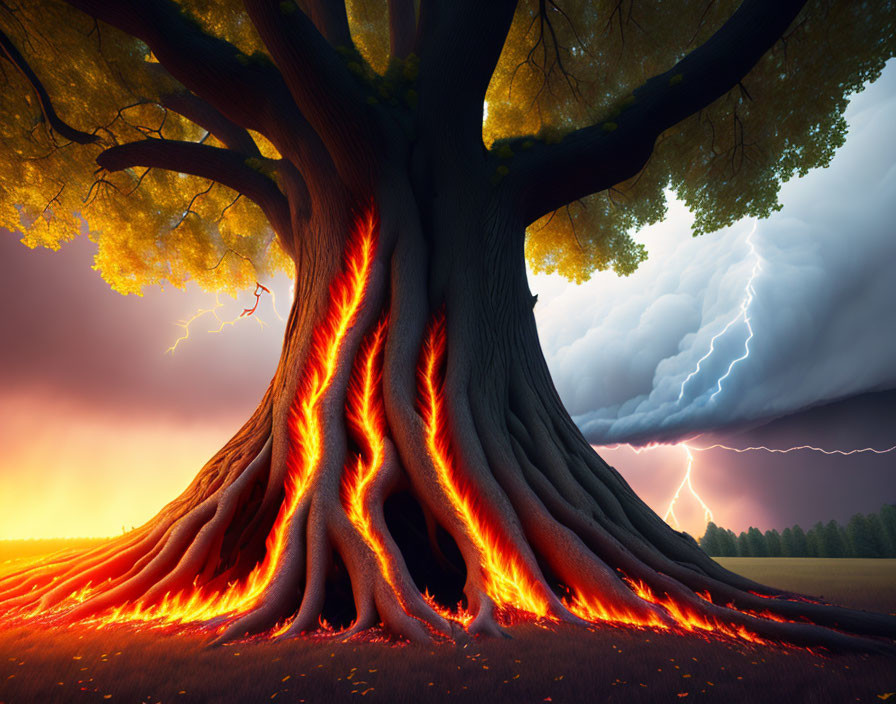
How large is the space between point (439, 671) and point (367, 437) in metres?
2.37

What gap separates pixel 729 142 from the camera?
812 cm

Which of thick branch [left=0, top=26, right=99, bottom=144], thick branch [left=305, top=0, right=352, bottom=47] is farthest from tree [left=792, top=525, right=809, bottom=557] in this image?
thick branch [left=0, top=26, right=99, bottom=144]

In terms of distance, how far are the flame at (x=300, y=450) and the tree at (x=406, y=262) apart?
0.10 feet

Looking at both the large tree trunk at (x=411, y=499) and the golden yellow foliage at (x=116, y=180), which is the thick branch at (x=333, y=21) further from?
the large tree trunk at (x=411, y=499)

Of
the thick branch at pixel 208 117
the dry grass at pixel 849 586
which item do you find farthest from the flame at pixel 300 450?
the dry grass at pixel 849 586

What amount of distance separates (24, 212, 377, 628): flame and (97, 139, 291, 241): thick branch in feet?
6.95

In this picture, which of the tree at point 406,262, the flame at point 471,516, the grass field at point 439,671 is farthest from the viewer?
the tree at point 406,262

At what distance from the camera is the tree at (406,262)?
3.40 m

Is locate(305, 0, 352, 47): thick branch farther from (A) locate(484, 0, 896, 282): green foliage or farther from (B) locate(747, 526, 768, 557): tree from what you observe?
(B) locate(747, 526, 768, 557): tree

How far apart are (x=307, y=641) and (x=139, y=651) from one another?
85cm

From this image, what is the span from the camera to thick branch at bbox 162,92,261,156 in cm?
676

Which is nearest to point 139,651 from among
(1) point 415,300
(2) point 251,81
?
(1) point 415,300

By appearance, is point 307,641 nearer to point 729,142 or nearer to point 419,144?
point 419,144

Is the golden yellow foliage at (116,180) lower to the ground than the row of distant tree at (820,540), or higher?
higher
